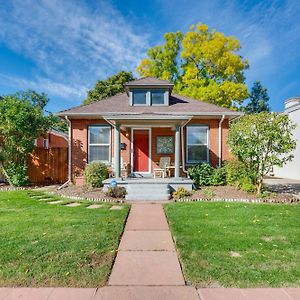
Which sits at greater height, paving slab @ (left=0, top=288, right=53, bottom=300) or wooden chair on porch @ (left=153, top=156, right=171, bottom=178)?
wooden chair on porch @ (left=153, top=156, right=171, bottom=178)

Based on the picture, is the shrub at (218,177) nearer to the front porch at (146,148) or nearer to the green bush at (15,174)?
the front porch at (146,148)

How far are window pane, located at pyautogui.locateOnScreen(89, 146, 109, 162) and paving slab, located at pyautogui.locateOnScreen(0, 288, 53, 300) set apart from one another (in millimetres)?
9666

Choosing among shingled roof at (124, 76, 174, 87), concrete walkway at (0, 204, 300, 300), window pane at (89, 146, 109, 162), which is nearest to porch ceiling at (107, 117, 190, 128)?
window pane at (89, 146, 109, 162)

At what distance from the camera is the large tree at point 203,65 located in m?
21.5

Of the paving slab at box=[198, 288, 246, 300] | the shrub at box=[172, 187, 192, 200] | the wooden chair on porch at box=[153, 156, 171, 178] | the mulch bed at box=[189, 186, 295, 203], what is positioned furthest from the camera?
the wooden chair on porch at box=[153, 156, 171, 178]

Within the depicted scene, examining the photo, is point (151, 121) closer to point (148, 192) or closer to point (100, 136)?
point (148, 192)

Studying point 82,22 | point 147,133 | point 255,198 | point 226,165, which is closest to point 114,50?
point 82,22

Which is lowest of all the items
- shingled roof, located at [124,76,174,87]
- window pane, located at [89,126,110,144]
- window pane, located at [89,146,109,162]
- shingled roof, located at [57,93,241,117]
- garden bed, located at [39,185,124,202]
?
garden bed, located at [39,185,124,202]

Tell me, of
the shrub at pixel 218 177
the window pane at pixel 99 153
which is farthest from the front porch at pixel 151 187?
the window pane at pixel 99 153

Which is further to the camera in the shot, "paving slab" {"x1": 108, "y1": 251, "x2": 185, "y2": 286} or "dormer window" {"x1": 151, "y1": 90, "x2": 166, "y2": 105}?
"dormer window" {"x1": 151, "y1": 90, "x2": 166, "y2": 105}

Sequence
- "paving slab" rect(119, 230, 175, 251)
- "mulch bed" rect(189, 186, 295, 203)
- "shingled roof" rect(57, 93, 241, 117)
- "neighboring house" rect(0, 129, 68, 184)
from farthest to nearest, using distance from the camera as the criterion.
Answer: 1. "neighboring house" rect(0, 129, 68, 184)
2. "shingled roof" rect(57, 93, 241, 117)
3. "mulch bed" rect(189, 186, 295, 203)
4. "paving slab" rect(119, 230, 175, 251)

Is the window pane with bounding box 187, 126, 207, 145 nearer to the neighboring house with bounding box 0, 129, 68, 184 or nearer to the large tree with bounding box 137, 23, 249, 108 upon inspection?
the neighboring house with bounding box 0, 129, 68, 184

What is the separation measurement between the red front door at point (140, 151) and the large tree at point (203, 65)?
10.6 m

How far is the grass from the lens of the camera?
3.30m
